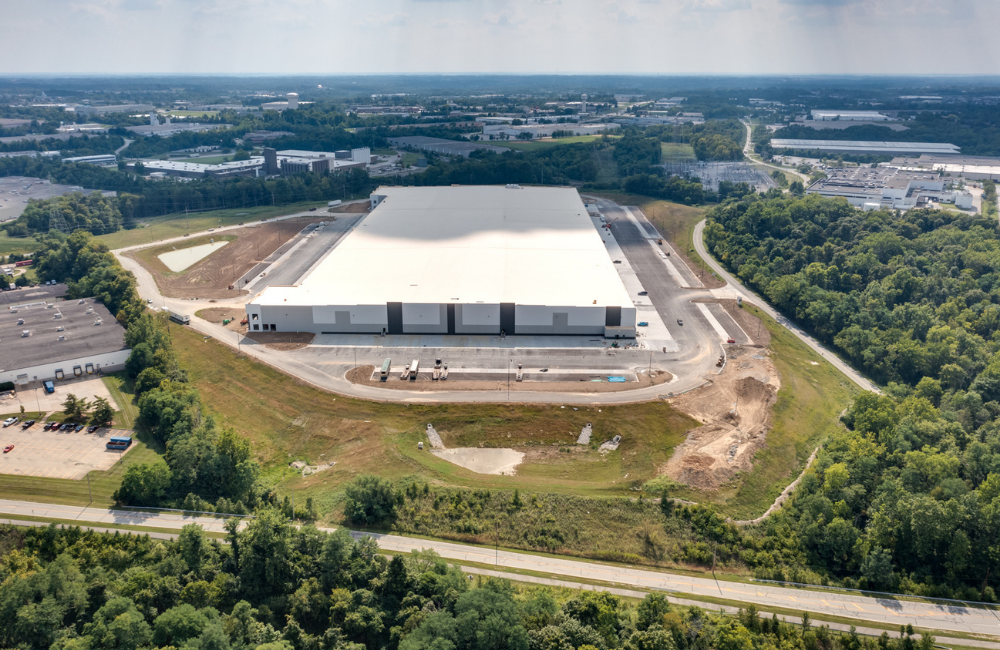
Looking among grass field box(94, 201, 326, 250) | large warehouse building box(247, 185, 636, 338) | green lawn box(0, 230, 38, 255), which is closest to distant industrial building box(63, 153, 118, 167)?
grass field box(94, 201, 326, 250)

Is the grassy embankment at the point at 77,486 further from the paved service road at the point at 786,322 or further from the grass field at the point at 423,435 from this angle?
the paved service road at the point at 786,322

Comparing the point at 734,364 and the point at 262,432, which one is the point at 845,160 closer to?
the point at 734,364

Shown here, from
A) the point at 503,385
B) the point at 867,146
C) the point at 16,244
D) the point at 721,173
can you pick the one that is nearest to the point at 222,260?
the point at 16,244

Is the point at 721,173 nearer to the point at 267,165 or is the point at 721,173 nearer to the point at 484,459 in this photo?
the point at 267,165

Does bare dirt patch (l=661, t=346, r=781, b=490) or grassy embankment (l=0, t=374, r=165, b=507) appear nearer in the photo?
grassy embankment (l=0, t=374, r=165, b=507)

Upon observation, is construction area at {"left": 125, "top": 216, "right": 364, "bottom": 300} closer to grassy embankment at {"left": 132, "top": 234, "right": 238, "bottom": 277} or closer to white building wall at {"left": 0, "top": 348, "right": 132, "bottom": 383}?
grassy embankment at {"left": 132, "top": 234, "right": 238, "bottom": 277}
